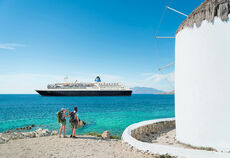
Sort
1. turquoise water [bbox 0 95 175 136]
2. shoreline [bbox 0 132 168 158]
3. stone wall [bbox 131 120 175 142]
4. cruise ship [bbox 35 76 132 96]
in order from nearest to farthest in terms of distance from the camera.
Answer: shoreline [bbox 0 132 168 158], stone wall [bbox 131 120 175 142], turquoise water [bbox 0 95 175 136], cruise ship [bbox 35 76 132 96]

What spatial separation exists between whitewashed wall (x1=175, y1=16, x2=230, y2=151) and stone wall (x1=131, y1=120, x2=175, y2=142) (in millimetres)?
1648

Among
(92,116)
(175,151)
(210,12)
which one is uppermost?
(210,12)

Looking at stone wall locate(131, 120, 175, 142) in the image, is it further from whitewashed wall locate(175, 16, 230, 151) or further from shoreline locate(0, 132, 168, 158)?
whitewashed wall locate(175, 16, 230, 151)

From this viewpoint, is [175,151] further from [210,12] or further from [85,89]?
[85,89]

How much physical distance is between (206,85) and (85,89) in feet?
224

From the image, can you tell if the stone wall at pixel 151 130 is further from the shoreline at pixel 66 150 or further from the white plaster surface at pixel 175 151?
the white plaster surface at pixel 175 151

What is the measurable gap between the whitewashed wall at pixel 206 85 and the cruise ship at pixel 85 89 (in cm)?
6554

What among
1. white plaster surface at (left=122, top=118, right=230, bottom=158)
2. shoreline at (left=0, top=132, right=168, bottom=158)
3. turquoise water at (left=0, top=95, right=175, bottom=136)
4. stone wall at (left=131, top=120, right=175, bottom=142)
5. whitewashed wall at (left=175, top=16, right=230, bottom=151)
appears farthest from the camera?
turquoise water at (left=0, top=95, right=175, bottom=136)

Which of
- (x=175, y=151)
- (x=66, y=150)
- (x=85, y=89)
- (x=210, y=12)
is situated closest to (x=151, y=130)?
(x=175, y=151)

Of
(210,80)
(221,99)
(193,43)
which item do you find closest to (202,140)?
(221,99)

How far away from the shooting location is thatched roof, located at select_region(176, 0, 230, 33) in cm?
442

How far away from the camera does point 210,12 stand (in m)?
4.68

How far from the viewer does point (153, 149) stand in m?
4.35

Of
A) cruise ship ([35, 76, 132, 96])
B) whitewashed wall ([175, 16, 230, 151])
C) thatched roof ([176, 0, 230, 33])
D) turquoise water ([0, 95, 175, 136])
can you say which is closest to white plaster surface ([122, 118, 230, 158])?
whitewashed wall ([175, 16, 230, 151])
